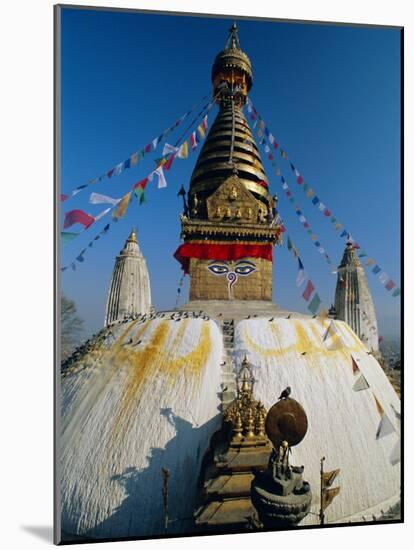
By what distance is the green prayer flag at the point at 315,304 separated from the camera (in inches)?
211

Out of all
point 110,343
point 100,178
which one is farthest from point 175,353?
point 100,178

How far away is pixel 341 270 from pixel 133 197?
88.0 inches

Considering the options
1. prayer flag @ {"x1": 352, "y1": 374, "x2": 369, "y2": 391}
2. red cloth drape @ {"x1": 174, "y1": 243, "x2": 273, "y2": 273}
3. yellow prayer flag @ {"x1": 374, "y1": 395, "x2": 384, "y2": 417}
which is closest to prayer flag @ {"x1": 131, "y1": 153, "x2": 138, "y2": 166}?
red cloth drape @ {"x1": 174, "y1": 243, "x2": 273, "y2": 273}

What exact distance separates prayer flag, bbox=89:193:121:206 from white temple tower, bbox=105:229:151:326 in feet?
1.09

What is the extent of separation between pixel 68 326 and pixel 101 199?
1.21m

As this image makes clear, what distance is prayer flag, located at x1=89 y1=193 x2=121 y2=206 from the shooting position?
4848mm

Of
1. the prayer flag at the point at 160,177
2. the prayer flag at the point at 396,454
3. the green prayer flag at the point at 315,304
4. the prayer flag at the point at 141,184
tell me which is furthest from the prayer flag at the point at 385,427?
the prayer flag at the point at 141,184

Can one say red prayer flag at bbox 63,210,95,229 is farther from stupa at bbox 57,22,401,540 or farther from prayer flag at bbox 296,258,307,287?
prayer flag at bbox 296,258,307,287

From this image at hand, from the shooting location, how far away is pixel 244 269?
5582 millimetres

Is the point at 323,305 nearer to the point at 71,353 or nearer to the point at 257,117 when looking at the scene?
the point at 257,117

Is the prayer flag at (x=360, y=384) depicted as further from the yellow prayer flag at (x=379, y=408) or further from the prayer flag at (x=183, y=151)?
the prayer flag at (x=183, y=151)

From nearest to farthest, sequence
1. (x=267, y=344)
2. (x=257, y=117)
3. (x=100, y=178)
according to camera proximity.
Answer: (x=100, y=178) → (x=267, y=344) → (x=257, y=117)

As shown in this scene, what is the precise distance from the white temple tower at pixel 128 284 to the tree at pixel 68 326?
12.3 inches

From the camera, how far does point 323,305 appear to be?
17.6 feet
